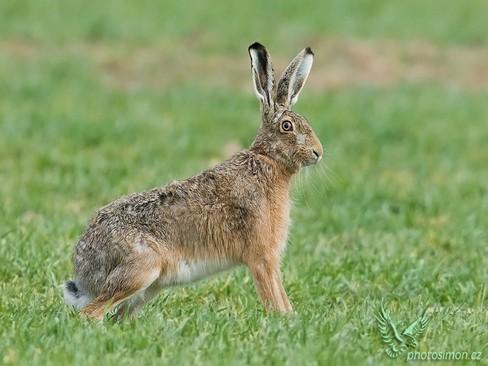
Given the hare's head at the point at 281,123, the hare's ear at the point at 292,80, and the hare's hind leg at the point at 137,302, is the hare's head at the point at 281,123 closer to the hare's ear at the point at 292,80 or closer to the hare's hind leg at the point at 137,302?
the hare's ear at the point at 292,80

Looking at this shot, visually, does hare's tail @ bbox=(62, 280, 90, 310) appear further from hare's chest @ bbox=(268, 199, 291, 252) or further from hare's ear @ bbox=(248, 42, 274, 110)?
hare's ear @ bbox=(248, 42, 274, 110)

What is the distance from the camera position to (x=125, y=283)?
6215 mm

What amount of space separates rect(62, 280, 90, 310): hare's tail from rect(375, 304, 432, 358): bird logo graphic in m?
1.67

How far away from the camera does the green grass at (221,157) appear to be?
6020 mm

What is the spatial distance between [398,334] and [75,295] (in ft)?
6.13

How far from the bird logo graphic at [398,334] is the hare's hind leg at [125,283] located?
4.19 ft

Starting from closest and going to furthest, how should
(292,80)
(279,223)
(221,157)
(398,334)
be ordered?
(398,334), (279,223), (292,80), (221,157)

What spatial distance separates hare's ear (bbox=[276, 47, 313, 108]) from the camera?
7.22 m

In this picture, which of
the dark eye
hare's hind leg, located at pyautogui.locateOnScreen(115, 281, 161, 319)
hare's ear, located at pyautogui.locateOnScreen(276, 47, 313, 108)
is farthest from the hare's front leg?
hare's ear, located at pyautogui.locateOnScreen(276, 47, 313, 108)

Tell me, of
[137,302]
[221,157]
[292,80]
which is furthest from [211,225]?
[221,157]

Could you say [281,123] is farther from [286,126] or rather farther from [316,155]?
[316,155]

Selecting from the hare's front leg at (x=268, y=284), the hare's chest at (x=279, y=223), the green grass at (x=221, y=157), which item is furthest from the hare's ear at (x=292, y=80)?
the hare's front leg at (x=268, y=284)

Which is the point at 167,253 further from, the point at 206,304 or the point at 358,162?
the point at 358,162

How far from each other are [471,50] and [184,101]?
22.9 feet
